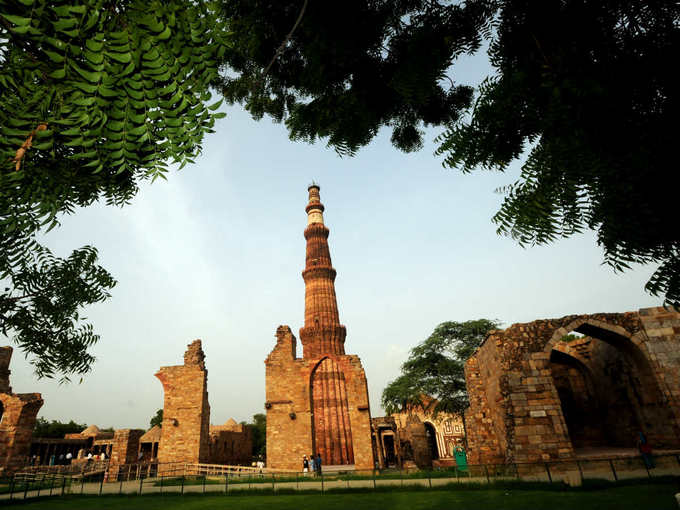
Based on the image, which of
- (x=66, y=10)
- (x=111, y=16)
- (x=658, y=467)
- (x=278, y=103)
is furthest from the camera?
(x=658, y=467)

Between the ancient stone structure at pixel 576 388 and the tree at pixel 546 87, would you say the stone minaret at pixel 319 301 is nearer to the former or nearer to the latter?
the ancient stone structure at pixel 576 388

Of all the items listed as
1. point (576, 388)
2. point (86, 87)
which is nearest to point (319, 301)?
point (576, 388)

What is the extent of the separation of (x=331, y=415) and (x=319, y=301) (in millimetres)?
10689

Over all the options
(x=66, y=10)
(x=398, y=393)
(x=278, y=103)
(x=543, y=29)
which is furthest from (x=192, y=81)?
(x=398, y=393)

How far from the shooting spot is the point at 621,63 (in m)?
1.94

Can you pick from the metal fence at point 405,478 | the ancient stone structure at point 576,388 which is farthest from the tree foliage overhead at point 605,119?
the ancient stone structure at point 576,388

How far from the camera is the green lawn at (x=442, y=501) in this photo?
5949mm

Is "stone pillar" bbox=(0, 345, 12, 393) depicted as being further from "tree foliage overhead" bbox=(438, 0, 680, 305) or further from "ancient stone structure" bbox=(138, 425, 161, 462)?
"tree foliage overhead" bbox=(438, 0, 680, 305)

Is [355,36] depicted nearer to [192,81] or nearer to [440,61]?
[440,61]

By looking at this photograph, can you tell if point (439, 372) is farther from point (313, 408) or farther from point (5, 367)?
point (5, 367)

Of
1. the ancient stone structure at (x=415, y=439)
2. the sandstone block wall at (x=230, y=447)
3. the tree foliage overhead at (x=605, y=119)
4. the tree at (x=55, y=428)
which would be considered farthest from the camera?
the tree at (x=55, y=428)

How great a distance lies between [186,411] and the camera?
16500mm

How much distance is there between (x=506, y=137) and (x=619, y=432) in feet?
54.8

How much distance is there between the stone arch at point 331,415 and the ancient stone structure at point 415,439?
12.6 feet
